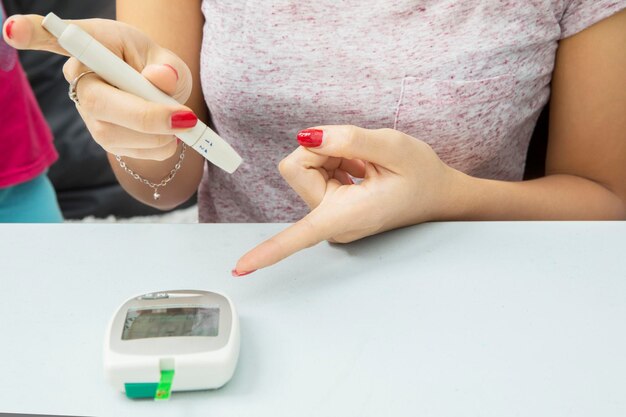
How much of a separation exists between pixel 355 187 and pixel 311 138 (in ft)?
0.17

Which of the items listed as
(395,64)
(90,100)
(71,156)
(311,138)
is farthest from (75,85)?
(71,156)

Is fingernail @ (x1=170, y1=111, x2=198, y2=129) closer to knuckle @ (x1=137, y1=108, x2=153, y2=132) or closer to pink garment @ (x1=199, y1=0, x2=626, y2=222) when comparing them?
knuckle @ (x1=137, y1=108, x2=153, y2=132)

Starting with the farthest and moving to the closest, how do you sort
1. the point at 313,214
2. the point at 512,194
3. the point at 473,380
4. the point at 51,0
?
the point at 51,0, the point at 512,194, the point at 313,214, the point at 473,380

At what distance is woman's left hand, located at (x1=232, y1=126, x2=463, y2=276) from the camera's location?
1.50 feet

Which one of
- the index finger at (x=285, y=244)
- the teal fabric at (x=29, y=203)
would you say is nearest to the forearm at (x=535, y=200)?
the index finger at (x=285, y=244)

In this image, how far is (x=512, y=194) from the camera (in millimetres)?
583

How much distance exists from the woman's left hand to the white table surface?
0.05 ft

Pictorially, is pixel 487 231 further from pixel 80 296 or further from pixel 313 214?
pixel 80 296

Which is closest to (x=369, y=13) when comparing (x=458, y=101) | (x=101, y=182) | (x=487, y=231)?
(x=458, y=101)

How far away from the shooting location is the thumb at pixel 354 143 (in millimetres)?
457

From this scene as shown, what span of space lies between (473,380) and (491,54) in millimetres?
342

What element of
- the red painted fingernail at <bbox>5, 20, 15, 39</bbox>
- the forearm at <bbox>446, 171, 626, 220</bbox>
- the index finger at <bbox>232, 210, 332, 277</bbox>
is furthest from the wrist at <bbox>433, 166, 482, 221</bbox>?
the red painted fingernail at <bbox>5, 20, 15, 39</bbox>

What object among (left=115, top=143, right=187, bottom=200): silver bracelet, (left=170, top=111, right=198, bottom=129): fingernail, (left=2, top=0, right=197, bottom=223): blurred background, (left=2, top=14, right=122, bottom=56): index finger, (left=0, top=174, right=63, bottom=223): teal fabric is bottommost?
(left=2, top=0, right=197, bottom=223): blurred background

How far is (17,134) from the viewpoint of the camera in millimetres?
900
